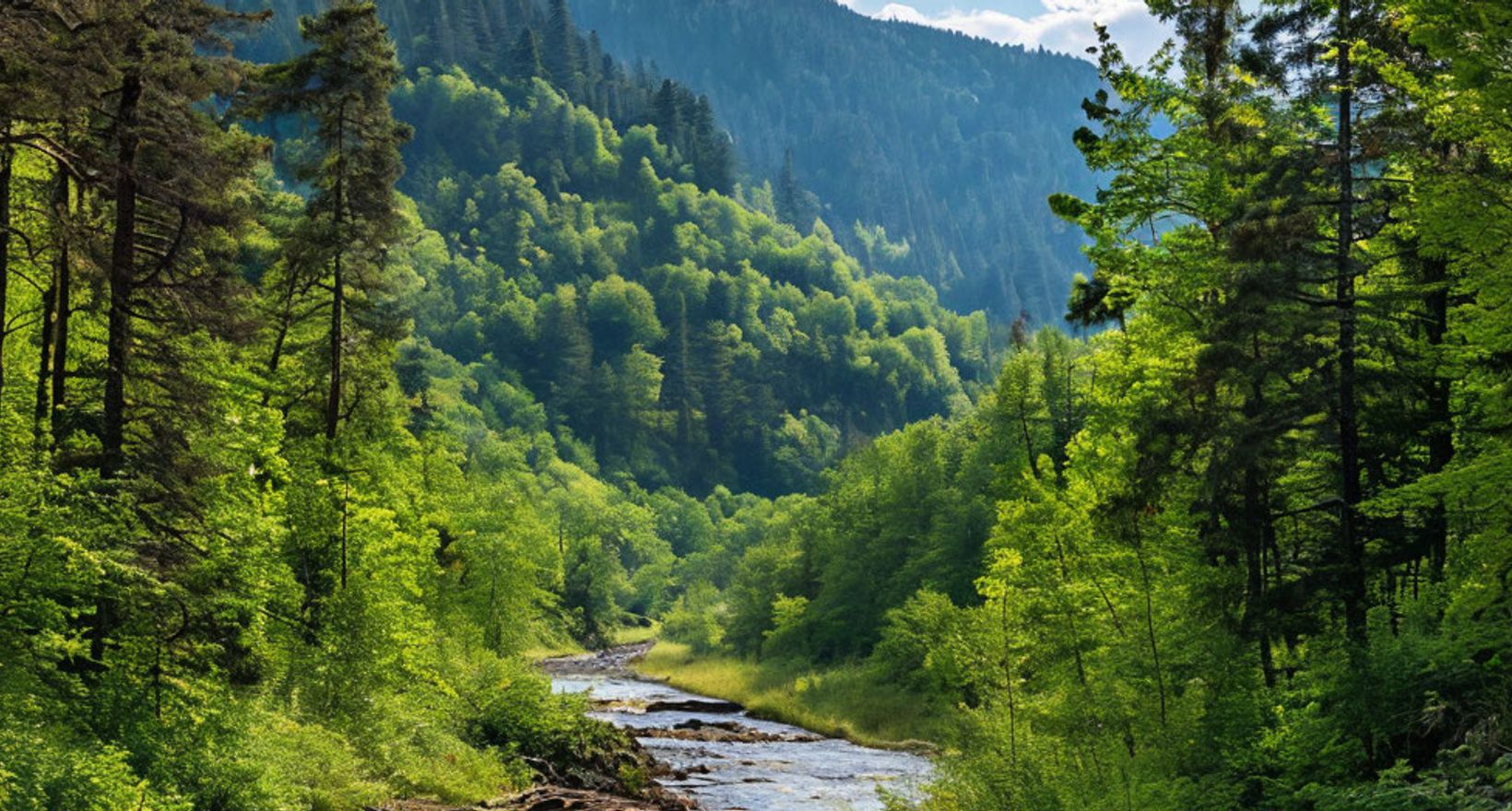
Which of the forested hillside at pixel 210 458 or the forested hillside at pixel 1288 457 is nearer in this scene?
the forested hillside at pixel 1288 457

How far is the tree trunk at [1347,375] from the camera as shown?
1869 cm

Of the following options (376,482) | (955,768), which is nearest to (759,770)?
(376,482)

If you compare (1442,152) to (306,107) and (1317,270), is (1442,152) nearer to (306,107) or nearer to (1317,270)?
(1317,270)

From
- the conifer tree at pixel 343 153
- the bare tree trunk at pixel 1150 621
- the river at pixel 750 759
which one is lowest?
the river at pixel 750 759

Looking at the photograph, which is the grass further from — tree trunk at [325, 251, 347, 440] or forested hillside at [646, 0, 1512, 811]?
tree trunk at [325, 251, 347, 440]

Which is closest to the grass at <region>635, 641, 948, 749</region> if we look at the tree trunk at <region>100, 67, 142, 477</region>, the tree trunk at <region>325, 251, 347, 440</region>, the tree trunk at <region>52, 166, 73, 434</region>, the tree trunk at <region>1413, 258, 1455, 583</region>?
the tree trunk at <region>325, 251, 347, 440</region>

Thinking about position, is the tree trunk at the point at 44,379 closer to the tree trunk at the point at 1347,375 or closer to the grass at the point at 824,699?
the tree trunk at the point at 1347,375

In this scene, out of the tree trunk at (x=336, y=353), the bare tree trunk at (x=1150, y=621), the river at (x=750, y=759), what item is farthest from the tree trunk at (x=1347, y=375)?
the tree trunk at (x=336, y=353)

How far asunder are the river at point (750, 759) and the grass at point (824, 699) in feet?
3.73

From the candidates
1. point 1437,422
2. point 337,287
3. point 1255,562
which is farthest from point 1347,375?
point 337,287

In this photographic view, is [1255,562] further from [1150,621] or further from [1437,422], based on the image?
[1437,422]

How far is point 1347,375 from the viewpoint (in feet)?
62.5

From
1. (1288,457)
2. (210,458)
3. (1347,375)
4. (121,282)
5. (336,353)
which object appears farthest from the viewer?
(336,353)

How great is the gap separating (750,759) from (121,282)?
3450 cm
